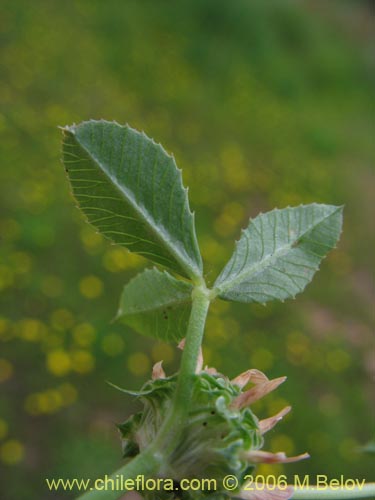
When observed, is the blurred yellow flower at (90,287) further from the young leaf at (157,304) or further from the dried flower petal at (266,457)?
the dried flower petal at (266,457)

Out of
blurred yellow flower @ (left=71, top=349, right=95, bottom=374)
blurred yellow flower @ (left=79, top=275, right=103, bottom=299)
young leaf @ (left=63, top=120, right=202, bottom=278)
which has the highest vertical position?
blurred yellow flower @ (left=79, top=275, right=103, bottom=299)

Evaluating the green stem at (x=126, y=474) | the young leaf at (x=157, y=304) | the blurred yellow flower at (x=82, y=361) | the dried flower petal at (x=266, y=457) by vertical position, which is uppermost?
the young leaf at (x=157, y=304)

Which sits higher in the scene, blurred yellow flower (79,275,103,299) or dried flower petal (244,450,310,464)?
blurred yellow flower (79,275,103,299)

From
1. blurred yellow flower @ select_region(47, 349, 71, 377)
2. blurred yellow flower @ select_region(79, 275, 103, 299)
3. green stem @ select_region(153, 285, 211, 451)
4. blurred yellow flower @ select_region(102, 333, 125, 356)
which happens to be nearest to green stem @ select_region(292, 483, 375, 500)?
green stem @ select_region(153, 285, 211, 451)

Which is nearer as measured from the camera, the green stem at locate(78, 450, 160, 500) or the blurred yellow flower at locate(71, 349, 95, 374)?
the green stem at locate(78, 450, 160, 500)

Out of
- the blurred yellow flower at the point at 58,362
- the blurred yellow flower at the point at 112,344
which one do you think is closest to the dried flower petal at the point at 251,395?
the blurred yellow flower at the point at 58,362

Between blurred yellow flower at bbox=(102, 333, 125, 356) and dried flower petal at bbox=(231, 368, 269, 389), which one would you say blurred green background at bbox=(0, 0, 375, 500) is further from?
dried flower petal at bbox=(231, 368, 269, 389)

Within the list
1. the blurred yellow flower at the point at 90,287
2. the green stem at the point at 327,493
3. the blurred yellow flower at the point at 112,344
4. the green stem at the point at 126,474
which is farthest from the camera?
the blurred yellow flower at the point at 90,287

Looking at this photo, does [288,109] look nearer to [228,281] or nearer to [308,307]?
[308,307]
